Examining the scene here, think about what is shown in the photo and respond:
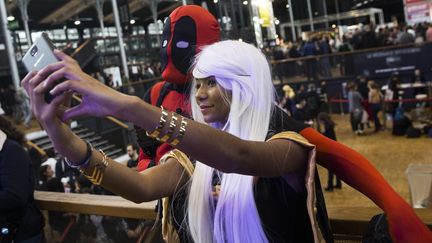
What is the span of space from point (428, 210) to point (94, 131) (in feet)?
34.0

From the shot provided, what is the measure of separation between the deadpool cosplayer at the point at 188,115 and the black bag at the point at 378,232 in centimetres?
1

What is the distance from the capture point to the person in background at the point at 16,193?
6.28 ft

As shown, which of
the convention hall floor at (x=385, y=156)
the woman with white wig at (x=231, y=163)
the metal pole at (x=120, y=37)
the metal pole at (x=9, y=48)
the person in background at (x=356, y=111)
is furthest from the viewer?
the metal pole at (x=120, y=37)

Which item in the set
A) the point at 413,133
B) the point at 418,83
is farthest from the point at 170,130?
the point at 418,83

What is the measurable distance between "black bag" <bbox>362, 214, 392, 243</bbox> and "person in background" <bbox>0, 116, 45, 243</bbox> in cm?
140

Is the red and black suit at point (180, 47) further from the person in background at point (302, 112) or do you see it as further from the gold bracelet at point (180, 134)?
the person in background at point (302, 112)

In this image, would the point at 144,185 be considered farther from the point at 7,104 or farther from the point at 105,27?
the point at 105,27

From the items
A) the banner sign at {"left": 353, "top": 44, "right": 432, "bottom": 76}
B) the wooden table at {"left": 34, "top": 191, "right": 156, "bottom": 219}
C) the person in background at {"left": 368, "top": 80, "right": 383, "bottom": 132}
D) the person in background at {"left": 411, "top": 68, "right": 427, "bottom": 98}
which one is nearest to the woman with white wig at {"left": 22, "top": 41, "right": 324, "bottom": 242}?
the wooden table at {"left": 34, "top": 191, "right": 156, "bottom": 219}

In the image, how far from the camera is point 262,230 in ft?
3.55

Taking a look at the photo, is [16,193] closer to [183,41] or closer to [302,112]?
[183,41]

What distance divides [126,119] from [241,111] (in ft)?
1.07

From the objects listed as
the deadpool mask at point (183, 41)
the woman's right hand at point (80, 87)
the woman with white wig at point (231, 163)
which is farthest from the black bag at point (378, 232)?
the deadpool mask at point (183, 41)

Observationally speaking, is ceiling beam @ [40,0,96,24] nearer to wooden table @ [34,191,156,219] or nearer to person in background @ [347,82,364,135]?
person in background @ [347,82,364,135]

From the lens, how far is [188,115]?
1487 mm
